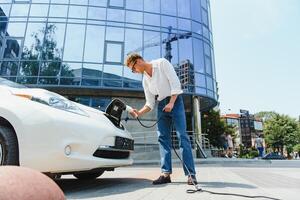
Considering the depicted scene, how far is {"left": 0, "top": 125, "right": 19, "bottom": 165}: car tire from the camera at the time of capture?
2.74m

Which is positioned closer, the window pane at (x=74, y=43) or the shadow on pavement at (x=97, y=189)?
the shadow on pavement at (x=97, y=189)

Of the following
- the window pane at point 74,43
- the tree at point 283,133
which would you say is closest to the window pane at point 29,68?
the window pane at point 74,43

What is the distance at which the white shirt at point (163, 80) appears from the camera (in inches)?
142

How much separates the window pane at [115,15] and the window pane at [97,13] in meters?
0.34

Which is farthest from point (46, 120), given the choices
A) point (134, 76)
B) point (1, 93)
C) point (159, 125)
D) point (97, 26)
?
point (97, 26)

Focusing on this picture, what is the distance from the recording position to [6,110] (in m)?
2.86

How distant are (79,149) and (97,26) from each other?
17584 mm

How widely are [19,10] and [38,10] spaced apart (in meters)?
1.29

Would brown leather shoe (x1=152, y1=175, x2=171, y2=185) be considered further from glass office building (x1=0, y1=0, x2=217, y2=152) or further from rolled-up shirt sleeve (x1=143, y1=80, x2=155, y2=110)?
glass office building (x1=0, y1=0, x2=217, y2=152)

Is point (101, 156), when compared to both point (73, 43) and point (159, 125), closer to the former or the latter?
point (159, 125)

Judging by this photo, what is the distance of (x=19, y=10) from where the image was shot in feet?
63.9

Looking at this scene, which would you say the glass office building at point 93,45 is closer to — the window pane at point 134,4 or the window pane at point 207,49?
the window pane at point 134,4

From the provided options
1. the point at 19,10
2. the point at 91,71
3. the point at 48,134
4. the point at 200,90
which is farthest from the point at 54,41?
the point at 48,134

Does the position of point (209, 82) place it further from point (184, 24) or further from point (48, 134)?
point (48, 134)
